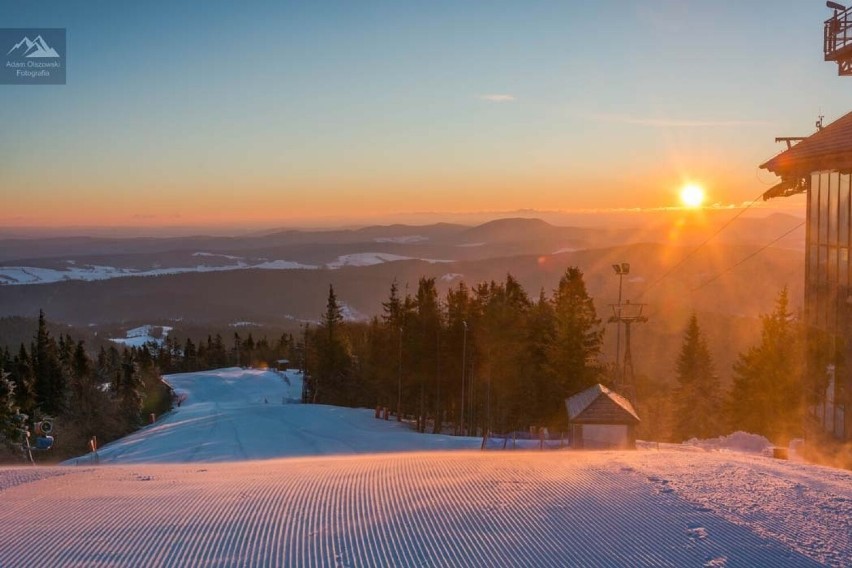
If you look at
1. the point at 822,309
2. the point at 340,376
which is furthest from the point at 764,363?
the point at 340,376

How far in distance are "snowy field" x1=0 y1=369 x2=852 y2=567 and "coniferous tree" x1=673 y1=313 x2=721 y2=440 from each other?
146 feet

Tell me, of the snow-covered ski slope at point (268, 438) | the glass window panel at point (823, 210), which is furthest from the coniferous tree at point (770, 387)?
the snow-covered ski slope at point (268, 438)

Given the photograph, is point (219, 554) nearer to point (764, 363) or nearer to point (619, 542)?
point (619, 542)

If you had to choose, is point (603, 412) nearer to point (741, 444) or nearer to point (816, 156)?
point (741, 444)

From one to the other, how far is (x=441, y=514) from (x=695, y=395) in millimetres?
53726

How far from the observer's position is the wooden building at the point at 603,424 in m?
25.5

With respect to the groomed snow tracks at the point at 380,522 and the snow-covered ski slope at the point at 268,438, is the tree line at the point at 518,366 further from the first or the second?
the groomed snow tracks at the point at 380,522

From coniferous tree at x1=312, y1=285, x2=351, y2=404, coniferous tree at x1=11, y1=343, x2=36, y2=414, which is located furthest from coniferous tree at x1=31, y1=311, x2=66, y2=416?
coniferous tree at x1=312, y1=285, x2=351, y2=404

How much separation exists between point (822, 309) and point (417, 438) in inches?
735

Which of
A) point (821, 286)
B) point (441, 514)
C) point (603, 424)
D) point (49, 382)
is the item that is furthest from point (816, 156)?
point (49, 382)

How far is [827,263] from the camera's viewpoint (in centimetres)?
2277

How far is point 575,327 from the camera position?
128 ft

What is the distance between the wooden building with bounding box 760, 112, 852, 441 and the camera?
69.9ft

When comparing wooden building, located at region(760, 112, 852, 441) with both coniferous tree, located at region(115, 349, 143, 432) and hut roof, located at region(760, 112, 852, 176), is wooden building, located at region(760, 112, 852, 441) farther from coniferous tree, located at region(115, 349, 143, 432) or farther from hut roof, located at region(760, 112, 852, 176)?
coniferous tree, located at region(115, 349, 143, 432)
